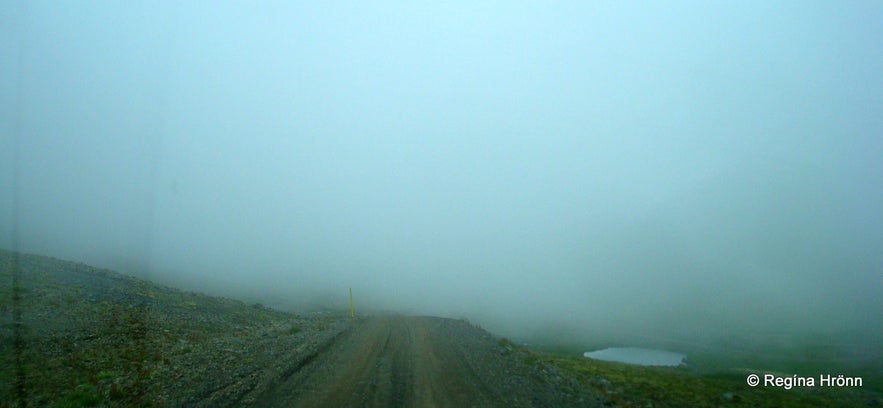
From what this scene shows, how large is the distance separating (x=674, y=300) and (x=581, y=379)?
98419 mm

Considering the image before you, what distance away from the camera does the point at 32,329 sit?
15.0 metres

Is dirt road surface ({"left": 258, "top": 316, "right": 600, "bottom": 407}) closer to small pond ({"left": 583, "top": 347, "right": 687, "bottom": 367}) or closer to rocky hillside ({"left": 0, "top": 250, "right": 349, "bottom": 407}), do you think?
rocky hillside ({"left": 0, "top": 250, "right": 349, "bottom": 407})

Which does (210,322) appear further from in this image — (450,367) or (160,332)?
(450,367)

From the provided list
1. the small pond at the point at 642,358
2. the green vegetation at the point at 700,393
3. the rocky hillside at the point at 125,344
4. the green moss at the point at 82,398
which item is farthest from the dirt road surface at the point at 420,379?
the small pond at the point at 642,358

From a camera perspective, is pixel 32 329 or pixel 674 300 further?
pixel 674 300

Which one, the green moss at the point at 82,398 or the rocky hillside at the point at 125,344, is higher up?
the rocky hillside at the point at 125,344

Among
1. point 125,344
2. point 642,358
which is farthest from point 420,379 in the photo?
point 642,358

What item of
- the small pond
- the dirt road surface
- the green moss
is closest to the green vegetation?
the dirt road surface

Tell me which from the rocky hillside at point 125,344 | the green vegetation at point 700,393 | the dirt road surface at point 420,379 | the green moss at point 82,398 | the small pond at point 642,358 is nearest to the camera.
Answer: the green moss at point 82,398

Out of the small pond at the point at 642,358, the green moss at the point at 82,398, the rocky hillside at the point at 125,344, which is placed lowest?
the small pond at the point at 642,358

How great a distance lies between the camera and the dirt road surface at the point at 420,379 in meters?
10.8

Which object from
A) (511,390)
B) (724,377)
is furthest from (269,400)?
(724,377)

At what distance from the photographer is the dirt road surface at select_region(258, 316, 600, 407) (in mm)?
10773

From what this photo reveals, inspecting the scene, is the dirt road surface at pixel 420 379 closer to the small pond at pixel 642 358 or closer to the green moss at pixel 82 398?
the green moss at pixel 82 398
